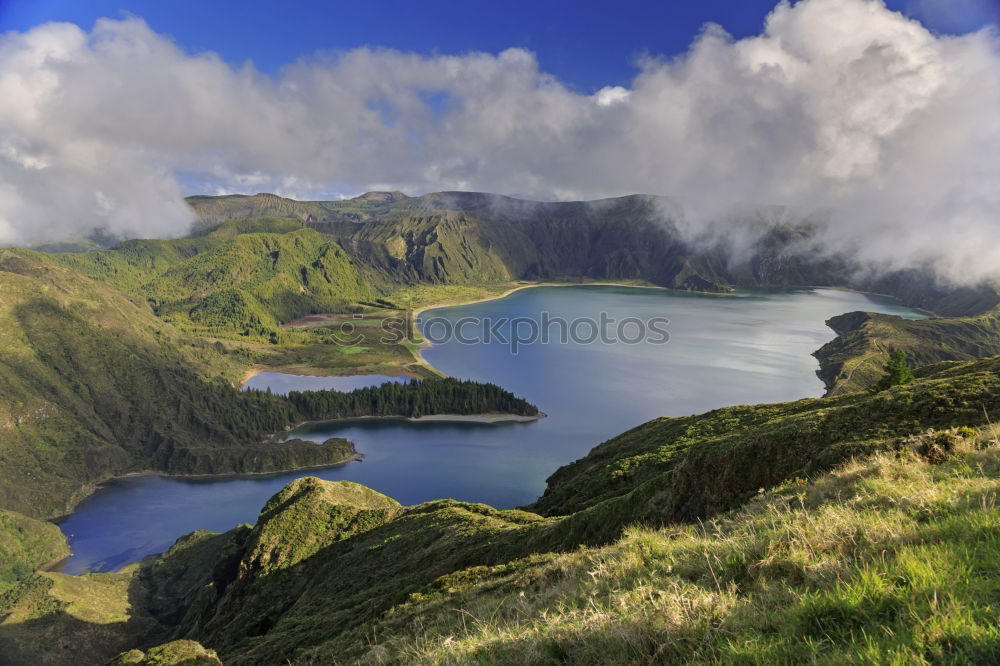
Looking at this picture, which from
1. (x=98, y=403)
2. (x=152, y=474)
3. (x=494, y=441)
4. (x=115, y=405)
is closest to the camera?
(x=494, y=441)

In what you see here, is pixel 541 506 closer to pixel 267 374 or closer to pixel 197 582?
pixel 197 582

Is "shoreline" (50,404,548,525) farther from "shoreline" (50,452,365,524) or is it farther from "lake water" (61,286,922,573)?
"lake water" (61,286,922,573)

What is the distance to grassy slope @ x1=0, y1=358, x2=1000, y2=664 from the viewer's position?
399cm

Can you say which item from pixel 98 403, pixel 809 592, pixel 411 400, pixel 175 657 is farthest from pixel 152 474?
pixel 809 592

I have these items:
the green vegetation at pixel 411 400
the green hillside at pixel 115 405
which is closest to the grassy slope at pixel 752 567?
the green hillside at pixel 115 405

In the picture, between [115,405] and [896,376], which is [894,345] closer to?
[896,376]

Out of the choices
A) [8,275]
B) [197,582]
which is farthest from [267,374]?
[197,582]

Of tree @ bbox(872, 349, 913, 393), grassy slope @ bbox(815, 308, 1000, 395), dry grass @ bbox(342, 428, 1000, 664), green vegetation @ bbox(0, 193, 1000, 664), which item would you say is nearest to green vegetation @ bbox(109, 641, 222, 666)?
green vegetation @ bbox(0, 193, 1000, 664)

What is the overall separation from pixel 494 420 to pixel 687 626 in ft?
410

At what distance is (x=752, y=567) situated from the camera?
19.0ft

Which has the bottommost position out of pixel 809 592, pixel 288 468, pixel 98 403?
pixel 288 468

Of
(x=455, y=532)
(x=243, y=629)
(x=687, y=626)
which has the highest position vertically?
(x=687, y=626)

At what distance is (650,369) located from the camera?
14862 centimetres

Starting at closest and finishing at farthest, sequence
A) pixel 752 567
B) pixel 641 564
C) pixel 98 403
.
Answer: pixel 752 567, pixel 641 564, pixel 98 403
